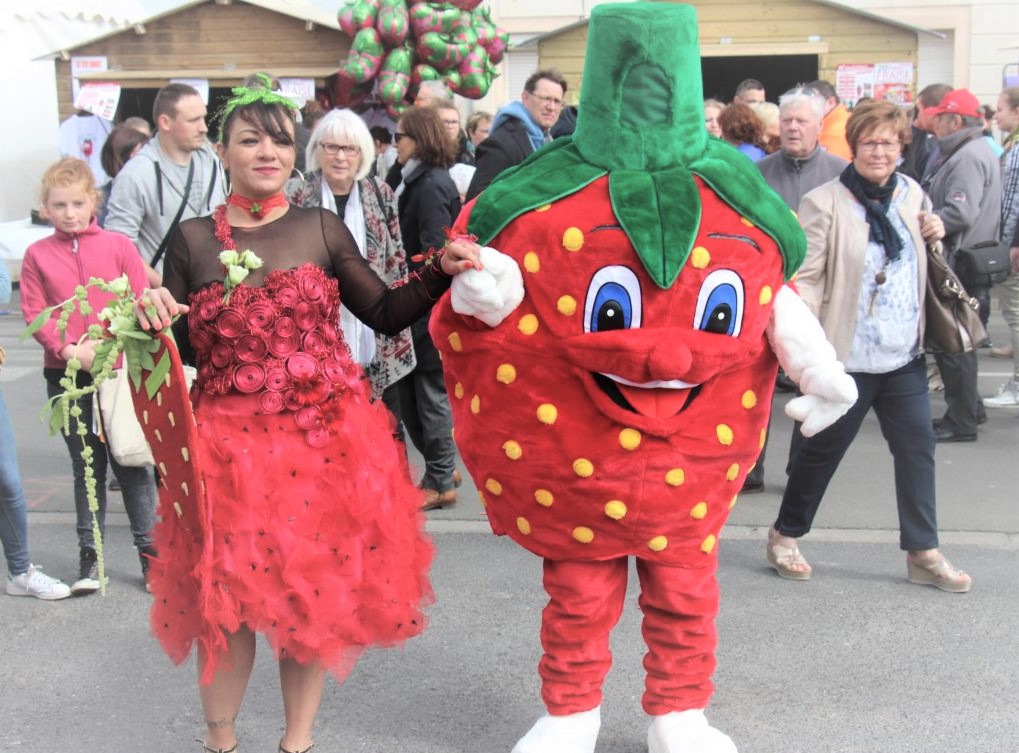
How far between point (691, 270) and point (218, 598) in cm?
138

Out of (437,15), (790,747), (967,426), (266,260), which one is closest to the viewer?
(266,260)

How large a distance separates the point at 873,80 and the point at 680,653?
1328cm

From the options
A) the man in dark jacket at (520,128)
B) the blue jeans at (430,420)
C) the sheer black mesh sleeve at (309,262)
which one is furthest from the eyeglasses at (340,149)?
the sheer black mesh sleeve at (309,262)

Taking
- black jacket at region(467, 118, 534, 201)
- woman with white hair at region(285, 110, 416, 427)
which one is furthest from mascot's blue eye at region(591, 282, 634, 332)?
black jacket at region(467, 118, 534, 201)

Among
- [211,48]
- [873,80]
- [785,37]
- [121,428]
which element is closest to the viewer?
[121,428]

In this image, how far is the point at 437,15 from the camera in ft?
40.1

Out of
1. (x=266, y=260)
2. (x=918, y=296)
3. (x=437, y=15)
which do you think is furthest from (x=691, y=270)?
(x=437, y=15)

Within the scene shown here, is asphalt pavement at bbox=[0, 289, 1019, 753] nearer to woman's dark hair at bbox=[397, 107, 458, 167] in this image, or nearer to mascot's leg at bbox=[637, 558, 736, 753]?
mascot's leg at bbox=[637, 558, 736, 753]

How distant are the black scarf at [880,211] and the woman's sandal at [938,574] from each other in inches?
46.0

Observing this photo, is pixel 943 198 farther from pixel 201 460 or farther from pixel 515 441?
pixel 201 460

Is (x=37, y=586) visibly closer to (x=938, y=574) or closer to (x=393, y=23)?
(x=938, y=574)

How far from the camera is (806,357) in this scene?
3.12 m

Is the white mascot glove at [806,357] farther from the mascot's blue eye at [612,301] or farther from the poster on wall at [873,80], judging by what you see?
the poster on wall at [873,80]

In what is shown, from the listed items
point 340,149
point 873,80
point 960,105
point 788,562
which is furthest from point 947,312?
point 873,80
